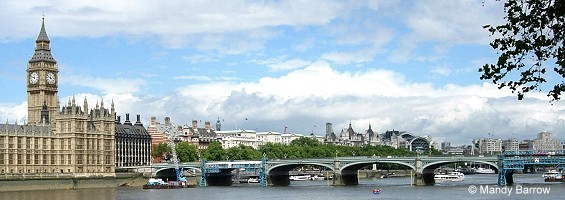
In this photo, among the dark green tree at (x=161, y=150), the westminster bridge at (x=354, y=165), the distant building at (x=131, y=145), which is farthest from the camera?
the dark green tree at (x=161, y=150)

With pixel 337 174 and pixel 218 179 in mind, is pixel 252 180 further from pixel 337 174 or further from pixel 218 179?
pixel 337 174

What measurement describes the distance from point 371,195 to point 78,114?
50.4 m

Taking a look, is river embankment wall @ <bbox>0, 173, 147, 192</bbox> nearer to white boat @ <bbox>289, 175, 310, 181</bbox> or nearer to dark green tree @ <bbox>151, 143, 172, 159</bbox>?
dark green tree @ <bbox>151, 143, 172, 159</bbox>

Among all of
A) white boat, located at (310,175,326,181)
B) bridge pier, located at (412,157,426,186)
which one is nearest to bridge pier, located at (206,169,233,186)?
bridge pier, located at (412,157,426,186)

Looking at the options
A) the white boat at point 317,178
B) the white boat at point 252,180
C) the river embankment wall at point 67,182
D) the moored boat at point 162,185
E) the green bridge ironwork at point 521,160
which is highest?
the green bridge ironwork at point 521,160

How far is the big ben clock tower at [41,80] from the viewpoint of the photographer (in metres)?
144

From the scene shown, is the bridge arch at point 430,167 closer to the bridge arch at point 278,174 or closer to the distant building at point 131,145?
the bridge arch at point 278,174

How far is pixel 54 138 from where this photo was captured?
127m

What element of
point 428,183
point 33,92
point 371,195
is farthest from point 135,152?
point 371,195

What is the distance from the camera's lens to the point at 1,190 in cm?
10906

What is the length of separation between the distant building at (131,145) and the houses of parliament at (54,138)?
17.7m

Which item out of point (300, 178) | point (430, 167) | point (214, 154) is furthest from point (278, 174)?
point (300, 178)

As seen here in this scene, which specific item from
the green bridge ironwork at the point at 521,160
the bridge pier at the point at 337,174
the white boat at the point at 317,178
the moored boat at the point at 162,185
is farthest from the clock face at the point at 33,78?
the green bridge ironwork at the point at 521,160

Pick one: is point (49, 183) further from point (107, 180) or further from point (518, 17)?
point (518, 17)
